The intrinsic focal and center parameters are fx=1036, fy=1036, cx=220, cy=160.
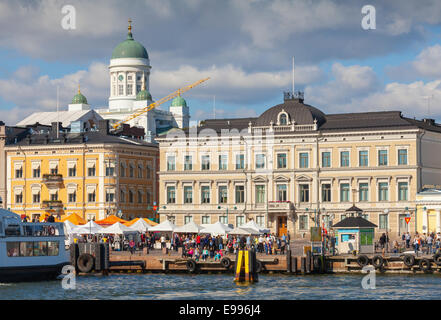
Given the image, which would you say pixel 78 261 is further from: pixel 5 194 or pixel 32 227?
pixel 5 194

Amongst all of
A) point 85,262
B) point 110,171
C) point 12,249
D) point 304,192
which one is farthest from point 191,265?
point 110,171

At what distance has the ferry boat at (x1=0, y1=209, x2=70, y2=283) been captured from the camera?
64.8 m

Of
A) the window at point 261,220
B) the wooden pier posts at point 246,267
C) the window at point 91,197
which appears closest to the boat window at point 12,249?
the wooden pier posts at point 246,267

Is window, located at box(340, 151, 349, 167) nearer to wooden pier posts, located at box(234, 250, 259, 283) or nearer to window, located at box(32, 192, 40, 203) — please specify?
window, located at box(32, 192, 40, 203)

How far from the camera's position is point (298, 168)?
104m

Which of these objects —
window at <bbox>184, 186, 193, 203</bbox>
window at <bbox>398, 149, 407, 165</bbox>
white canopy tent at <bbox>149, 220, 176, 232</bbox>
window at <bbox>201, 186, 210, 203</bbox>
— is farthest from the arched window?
white canopy tent at <bbox>149, 220, 176, 232</bbox>

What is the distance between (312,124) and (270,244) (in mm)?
24832

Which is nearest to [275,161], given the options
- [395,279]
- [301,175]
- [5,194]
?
[301,175]

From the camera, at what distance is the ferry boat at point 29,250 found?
6481 centimetres

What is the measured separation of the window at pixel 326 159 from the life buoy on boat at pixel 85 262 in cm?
3587

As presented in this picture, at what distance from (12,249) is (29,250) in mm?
1307

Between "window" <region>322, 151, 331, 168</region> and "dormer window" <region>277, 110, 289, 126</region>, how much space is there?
5153 millimetres

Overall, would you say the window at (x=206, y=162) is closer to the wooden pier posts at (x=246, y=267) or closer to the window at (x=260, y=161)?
the window at (x=260, y=161)
